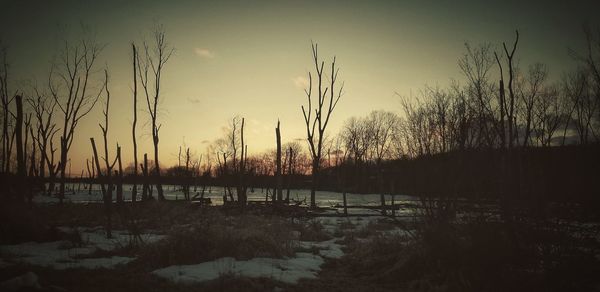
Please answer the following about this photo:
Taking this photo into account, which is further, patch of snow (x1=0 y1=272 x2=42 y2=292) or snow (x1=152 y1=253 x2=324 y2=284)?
snow (x1=152 y1=253 x2=324 y2=284)

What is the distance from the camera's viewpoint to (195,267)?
6.54 m

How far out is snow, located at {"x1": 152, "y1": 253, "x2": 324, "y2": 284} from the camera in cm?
593

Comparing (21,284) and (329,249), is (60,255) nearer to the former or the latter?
(21,284)

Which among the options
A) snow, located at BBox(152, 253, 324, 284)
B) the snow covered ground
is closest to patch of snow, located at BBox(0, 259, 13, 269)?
the snow covered ground

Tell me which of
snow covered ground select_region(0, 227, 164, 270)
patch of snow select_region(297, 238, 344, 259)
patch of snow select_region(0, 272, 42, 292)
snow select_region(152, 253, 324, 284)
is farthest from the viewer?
patch of snow select_region(297, 238, 344, 259)

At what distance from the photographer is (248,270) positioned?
21.0 feet

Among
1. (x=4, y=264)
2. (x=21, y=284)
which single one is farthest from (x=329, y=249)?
(x=4, y=264)

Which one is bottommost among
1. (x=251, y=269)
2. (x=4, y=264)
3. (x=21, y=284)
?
(x=251, y=269)

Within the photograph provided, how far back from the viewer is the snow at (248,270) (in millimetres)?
5934

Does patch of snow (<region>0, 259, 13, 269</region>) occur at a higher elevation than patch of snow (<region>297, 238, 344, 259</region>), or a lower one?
higher

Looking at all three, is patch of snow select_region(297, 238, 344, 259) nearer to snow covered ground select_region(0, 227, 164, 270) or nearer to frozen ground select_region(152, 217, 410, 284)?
frozen ground select_region(152, 217, 410, 284)

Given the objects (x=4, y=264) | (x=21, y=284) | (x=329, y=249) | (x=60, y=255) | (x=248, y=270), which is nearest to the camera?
(x=21, y=284)

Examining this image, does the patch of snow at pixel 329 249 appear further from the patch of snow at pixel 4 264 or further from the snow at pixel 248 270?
the patch of snow at pixel 4 264

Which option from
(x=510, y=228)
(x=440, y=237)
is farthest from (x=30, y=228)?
(x=510, y=228)
